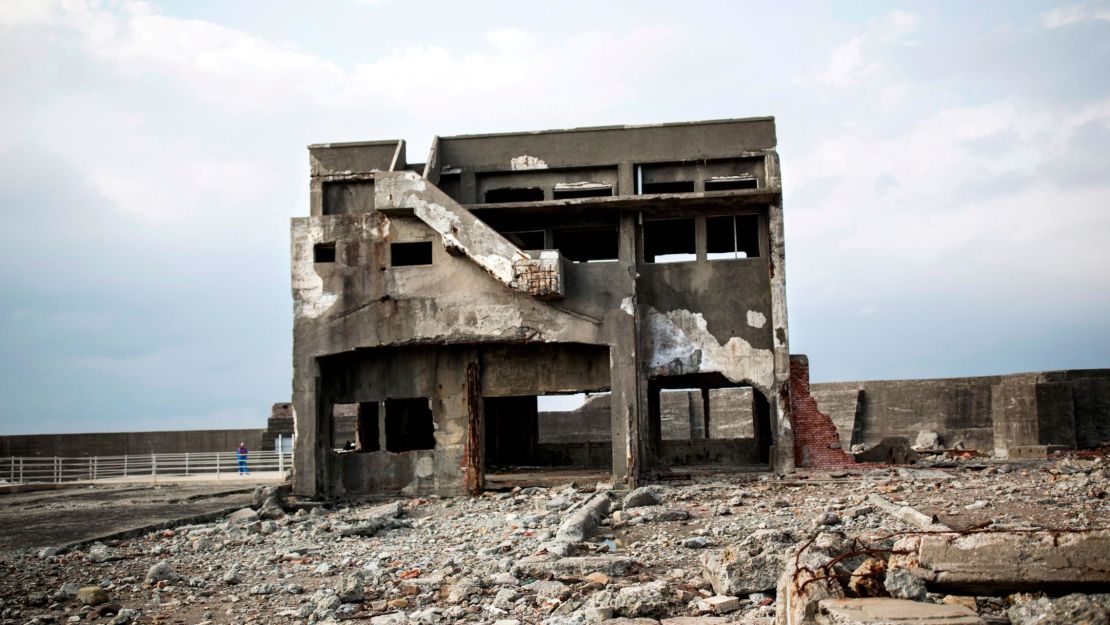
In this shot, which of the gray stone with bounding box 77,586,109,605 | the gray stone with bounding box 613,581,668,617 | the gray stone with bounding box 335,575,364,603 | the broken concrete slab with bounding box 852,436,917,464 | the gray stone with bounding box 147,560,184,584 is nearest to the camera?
the gray stone with bounding box 613,581,668,617

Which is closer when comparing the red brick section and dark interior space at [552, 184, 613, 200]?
the red brick section

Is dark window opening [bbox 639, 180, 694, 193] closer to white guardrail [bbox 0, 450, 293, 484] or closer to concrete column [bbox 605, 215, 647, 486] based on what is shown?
concrete column [bbox 605, 215, 647, 486]

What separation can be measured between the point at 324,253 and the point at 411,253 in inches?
67.4

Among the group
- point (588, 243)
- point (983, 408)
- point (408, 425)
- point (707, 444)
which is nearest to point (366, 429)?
point (408, 425)

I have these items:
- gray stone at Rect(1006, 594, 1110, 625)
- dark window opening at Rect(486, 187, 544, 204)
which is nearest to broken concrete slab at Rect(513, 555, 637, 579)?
gray stone at Rect(1006, 594, 1110, 625)

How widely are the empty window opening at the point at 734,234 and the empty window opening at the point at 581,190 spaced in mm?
2150

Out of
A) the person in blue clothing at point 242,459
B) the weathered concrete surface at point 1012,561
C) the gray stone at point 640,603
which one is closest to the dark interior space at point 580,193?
the gray stone at point 640,603

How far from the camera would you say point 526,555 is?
10578mm

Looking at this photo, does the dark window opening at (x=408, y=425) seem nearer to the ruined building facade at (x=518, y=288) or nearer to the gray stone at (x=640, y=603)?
the ruined building facade at (x=518, y=288)

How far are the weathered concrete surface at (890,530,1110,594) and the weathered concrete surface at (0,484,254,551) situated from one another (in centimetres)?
977

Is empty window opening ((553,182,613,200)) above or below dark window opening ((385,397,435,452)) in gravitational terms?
above

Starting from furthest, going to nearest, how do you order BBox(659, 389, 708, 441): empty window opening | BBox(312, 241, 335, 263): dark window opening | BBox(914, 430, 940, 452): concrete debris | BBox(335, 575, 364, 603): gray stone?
BBox(659, 389, 708, 441): empty window opening < BBox(914, 430, 940, 452): concrete debris < BBox(312, 241, 335, 263): dark window opening < BBox(335, 575, 364, 603): gray stone

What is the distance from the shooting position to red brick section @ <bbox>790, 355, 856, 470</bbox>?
18828mm

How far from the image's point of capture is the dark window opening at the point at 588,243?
21.1m
